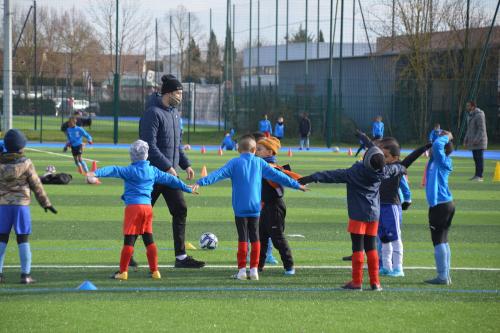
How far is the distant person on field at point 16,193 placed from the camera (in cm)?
902

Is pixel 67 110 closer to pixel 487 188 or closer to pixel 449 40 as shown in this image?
pixel 449 40

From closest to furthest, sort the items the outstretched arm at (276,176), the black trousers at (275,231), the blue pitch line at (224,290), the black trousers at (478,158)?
the blue pitch line at (224,290) < the outstretched arm at (276,176) < the black trousers at (275,231) < the black trousers at (478,158)

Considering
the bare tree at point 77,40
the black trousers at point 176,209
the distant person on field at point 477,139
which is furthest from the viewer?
the bare tree at point 77,40

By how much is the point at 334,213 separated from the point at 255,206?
6682 mm

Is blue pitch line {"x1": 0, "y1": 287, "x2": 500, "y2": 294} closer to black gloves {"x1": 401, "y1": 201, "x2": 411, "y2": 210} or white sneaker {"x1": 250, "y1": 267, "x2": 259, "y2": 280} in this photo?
white sneaker {"x1": 250, "y1": 267, "x2": 259, "y2": 280}

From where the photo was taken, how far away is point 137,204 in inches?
369

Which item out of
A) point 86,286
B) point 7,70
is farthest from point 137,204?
point 7,70

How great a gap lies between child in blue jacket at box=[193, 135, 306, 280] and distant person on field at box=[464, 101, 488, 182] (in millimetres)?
14863

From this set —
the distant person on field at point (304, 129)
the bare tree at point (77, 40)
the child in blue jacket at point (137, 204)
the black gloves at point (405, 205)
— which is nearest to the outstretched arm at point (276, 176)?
the child in blue jacket at point (137, 204)

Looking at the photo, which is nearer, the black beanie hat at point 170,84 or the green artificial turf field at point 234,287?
the green artificial turf field at point 234,287

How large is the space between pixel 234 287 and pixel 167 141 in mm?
2216

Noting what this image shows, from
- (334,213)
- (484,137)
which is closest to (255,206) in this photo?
(334,213)

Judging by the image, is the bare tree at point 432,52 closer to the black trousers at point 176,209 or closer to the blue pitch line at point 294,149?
the blue pitch line at point 294,149

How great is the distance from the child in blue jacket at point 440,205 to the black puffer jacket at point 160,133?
10.1 feet
